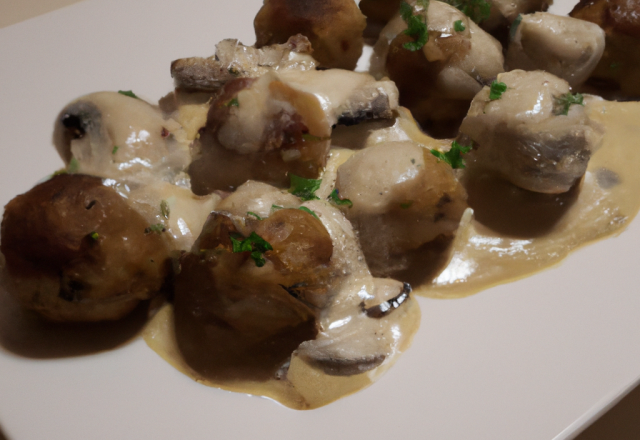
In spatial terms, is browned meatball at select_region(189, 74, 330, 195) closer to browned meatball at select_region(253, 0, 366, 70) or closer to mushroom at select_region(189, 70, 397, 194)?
mushroom at select_region(189, 70, 397, 194)

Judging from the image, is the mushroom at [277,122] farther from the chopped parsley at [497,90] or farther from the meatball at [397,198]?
the chopped parsley at [497,90]

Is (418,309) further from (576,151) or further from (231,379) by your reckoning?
(576,151)

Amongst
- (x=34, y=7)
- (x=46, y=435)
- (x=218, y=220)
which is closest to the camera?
(x=46, y=435)

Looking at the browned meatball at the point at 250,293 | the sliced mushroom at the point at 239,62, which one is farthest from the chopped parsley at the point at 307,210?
the sliced mushroom at the point at 239,62

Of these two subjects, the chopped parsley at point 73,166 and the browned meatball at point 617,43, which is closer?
the chopped parsley at point 73,166

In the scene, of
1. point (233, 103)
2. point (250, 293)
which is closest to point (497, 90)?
point (233, 103)

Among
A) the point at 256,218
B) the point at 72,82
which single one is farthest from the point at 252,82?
the point at 72,82
